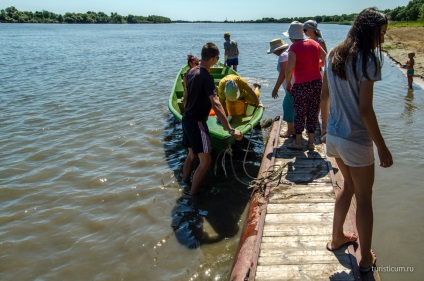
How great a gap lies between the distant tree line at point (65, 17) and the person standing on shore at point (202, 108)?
136m

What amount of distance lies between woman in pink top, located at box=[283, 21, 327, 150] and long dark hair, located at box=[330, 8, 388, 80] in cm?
265

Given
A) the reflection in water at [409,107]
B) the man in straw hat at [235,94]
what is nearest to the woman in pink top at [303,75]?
the man in straw hat at [235,94]

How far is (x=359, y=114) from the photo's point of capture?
2816 mm

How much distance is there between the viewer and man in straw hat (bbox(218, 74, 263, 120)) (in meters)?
6.93

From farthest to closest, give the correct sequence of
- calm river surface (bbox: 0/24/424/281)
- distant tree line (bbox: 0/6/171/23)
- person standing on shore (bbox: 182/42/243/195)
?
distant tree line (bbox: 0/6/171/23) < person standing on shore (bbox: 182/42/243/195) < calm river surface (bbox: 0/24/424/281)

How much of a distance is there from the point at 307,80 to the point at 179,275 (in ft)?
11.5

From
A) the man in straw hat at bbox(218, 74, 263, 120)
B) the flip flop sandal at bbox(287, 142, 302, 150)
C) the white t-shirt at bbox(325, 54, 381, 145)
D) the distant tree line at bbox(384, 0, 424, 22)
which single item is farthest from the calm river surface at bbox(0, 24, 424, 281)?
the distant tree line at bbox(384, 0, 424, 22)

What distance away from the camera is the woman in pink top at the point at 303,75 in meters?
5.41

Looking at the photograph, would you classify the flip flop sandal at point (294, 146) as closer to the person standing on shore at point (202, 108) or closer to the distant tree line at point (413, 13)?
the person standing on shore at point (202, 108)

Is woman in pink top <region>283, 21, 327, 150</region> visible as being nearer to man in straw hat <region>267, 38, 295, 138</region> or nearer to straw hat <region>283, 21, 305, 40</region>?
straw hat <region>283, 21, 305, 40</region>

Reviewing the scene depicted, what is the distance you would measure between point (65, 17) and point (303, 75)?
14550 cm

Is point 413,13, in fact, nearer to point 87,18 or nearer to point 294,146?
point 294,146

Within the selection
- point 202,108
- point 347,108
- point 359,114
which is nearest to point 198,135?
point 202,108

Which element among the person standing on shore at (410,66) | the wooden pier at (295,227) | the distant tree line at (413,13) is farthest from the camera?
the distant tree line at (413,13)
